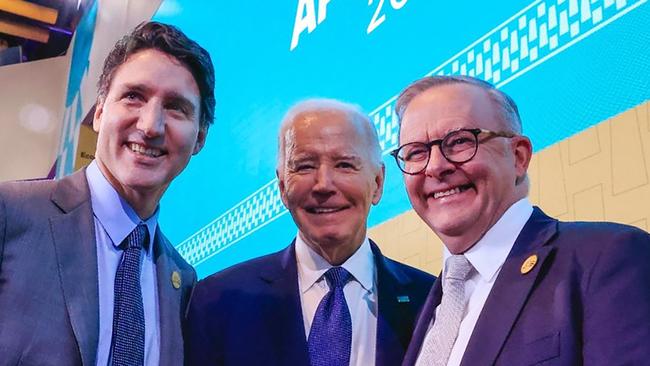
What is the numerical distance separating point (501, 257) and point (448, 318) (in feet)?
0.47

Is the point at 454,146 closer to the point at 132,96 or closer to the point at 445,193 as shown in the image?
the point at 445,193

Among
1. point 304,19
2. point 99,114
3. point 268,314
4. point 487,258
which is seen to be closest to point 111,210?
point 99,114

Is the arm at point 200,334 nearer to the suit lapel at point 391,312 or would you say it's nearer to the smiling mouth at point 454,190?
the suit lapel at point 391,312

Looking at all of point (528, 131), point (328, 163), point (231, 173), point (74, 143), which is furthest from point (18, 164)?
point (528, 131)

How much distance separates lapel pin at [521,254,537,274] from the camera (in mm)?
1030

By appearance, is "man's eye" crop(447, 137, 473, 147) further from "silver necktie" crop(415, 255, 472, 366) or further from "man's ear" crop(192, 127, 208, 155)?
"man's ear" crop(192, 127, 208, 155)

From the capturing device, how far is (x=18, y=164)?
605 cm


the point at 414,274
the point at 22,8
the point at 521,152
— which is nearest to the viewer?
the point at 521,152

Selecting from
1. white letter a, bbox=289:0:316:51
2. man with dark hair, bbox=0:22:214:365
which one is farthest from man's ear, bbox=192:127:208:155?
white letter a, bbox=289:0:316:51

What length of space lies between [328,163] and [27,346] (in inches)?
29.3

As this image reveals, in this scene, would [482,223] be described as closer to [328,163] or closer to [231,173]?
[328,163]

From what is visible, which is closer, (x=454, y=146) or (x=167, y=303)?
(x=454, y=146)

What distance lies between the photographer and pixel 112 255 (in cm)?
135

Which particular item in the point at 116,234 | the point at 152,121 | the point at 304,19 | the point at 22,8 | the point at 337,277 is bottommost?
the point at 337,277
